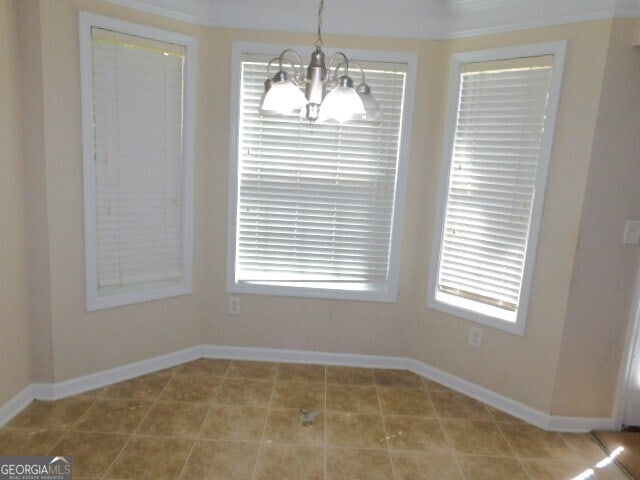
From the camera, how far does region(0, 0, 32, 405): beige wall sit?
2.21 metres

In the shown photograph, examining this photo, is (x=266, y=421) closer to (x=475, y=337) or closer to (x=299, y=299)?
(x=299, y=299)

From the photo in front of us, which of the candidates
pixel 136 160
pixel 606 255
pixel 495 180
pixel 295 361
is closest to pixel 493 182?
pixel 495 180

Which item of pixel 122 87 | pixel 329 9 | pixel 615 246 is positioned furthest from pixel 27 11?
pixel 615 246

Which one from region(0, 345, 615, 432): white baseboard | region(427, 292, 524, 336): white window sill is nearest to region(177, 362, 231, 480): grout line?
region(0, 345, 615, 432): white baseboard

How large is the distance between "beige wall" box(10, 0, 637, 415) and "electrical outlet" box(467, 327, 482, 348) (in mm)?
35

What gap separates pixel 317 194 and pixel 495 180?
3.77 ft

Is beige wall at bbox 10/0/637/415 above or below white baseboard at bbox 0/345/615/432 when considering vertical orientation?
above

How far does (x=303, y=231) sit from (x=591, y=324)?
1.84 metres

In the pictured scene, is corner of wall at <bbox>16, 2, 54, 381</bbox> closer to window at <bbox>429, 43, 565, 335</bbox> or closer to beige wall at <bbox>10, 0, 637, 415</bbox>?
beige wall at <bbox>10, 0, 637, 415</bbox>

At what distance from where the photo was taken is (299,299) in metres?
3.17

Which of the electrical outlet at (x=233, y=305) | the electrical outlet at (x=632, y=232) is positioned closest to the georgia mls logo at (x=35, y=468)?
the electrical outlet at (x=233, y=305)

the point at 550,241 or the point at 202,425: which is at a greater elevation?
the point at 550,241

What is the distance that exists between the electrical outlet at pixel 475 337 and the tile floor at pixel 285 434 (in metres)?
0.36

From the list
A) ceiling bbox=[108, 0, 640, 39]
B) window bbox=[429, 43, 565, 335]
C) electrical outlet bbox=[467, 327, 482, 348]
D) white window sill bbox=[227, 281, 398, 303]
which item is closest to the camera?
window bbox=[429, 43, 565, 335]
